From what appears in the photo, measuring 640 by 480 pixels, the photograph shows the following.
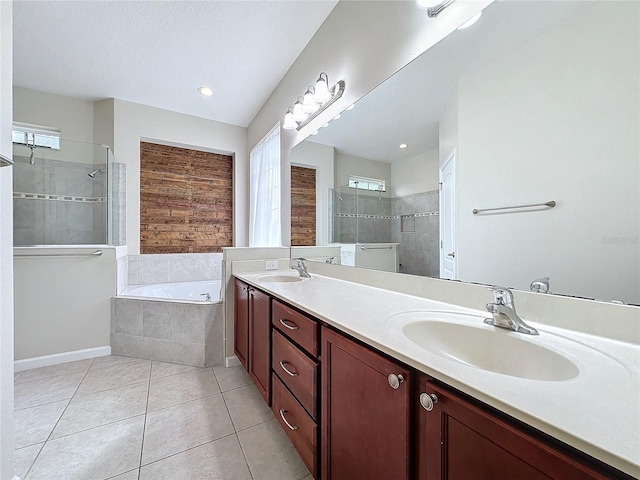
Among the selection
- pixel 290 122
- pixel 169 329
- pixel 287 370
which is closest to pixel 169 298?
pixel 169 329

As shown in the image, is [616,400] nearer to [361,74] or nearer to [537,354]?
[537,354]

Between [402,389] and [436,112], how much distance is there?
3.77 ft

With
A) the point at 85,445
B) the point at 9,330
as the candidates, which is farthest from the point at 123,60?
the point at 85,445

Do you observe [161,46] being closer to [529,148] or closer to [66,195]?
[66,195]

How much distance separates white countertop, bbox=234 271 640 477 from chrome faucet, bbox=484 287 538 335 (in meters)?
0.05

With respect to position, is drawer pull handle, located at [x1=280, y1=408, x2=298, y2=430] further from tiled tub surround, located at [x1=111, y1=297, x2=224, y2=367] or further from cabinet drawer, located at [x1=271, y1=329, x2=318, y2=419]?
tiled tub surround, located at [x1=111, y1=297, x2=224, y2=367]

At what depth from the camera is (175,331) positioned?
7.95 ft

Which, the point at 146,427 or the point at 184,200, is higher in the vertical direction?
the point at 184,200

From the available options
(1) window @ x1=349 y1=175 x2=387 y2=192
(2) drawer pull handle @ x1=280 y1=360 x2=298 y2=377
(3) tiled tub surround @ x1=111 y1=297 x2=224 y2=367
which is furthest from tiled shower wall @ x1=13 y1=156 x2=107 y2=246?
(1) window @ x1=349 y1=175 x2=387 y2=192

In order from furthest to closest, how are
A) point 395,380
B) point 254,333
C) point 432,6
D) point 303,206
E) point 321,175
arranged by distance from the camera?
1. point 303,206
2. point 321,175
3. point 254,333
4. point 432,6
5. point 395,380

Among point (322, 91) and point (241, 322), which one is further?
point (241, 322)

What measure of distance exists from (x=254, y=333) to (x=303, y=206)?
43.8 inches

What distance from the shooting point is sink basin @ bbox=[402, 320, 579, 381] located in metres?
0.69

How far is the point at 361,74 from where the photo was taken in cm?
165
